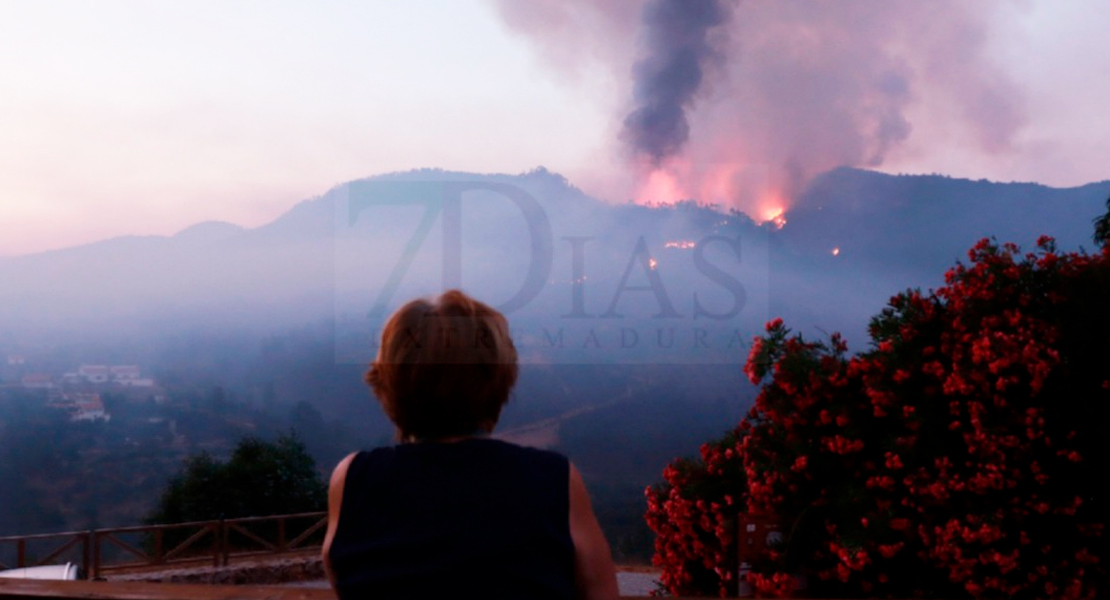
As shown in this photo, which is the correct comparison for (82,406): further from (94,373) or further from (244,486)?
(244,486)

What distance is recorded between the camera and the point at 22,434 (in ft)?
88.8

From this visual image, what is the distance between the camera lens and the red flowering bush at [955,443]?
4.11 metres

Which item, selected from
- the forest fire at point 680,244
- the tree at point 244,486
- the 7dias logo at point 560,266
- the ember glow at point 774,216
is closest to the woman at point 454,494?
the 7dias logo at point 560,266

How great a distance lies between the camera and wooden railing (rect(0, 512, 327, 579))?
13297 millimetres

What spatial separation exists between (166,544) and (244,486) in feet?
26.4

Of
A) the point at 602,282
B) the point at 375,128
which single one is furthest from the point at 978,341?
the point at 375,128

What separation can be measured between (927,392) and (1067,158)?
10988 mm

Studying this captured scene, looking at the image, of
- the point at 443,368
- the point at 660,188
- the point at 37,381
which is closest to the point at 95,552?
the point at 660,188

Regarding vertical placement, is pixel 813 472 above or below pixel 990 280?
below

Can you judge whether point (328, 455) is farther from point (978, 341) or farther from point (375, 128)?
point (978, 341)

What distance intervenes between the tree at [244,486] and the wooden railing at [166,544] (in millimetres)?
6658

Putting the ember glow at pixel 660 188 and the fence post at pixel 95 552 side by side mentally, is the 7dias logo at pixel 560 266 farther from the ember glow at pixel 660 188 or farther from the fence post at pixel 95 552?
the fence post at pixel 95 552

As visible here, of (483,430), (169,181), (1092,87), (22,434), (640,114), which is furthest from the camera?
(22,434)

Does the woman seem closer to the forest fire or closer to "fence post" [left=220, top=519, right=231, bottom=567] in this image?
the forest fire
